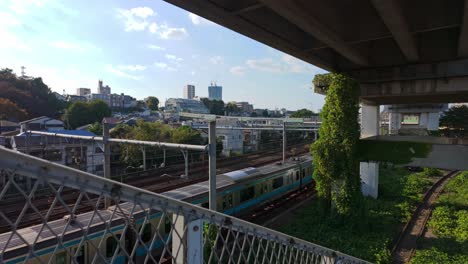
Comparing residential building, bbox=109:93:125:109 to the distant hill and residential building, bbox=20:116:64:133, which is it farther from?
residential building, bbox=20:116:64:133

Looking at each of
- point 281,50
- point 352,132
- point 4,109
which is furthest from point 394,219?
point 4,109

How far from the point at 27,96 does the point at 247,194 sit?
46.8 m

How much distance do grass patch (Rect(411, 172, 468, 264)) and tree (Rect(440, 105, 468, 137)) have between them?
27.6 metres

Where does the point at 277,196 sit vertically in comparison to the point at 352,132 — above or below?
below

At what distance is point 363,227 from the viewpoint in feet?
43.8

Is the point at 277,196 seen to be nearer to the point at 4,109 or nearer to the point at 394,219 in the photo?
the point at 394,219

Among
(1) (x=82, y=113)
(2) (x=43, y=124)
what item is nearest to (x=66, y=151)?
(2) (x=43, y=124)

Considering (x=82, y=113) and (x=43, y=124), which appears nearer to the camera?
(x=43, y=124)

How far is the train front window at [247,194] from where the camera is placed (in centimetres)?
1579

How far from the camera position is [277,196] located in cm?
1922

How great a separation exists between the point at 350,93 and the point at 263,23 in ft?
24.4

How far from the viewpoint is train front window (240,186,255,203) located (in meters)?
15.8

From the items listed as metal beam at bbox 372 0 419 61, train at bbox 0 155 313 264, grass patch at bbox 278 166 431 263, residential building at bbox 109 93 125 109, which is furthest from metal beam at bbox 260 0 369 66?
residential building at bbox 109 93 125 109

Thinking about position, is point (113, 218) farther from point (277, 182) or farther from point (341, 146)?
point (277, 182)
